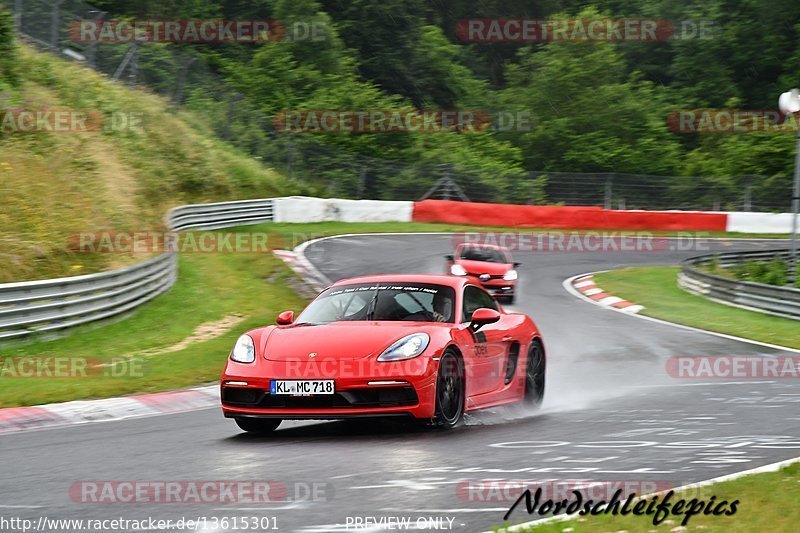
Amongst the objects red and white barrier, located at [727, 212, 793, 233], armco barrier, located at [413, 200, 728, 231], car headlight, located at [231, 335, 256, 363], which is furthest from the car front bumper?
red and white barrier, located at [727, 212, 793, 233]

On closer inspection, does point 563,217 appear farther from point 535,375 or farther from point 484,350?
point 484,350

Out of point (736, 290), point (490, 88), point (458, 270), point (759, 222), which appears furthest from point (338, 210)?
point (490, 88)

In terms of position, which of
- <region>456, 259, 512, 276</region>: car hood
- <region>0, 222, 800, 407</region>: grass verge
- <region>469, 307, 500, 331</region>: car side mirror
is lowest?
<region>0, 222, 800, 407</region>: grass verge

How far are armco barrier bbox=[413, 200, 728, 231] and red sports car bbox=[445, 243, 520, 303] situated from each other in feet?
53.4

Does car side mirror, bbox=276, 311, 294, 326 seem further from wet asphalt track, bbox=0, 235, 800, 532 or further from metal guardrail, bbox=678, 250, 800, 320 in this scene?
metal guardrail, bbox=678, 250, 800, 320

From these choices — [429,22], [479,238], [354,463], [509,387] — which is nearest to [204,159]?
[479,238]

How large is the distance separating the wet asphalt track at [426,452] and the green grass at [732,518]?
159 mm

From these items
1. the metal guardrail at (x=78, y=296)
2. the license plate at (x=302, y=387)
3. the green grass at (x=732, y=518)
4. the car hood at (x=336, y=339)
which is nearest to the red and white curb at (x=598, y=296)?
the metal guardrail at (x=78, y=296)

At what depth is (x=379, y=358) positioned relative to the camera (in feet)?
27.4

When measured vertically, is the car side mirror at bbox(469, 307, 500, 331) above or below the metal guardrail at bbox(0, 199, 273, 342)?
above

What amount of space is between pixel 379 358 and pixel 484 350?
144 centimetres

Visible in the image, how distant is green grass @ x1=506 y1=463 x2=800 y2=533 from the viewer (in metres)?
4.98

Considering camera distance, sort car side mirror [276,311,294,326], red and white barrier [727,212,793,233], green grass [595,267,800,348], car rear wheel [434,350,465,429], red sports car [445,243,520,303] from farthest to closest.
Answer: red and white barrier [727,212,793,233]
red sports car [445,243,520,303]
green grass [595,267,800,348]
car side mirror [276,311,294,326]
car rear wheel [434,350,465,429]

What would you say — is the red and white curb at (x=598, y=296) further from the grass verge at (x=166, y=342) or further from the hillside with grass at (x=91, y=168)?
the hillside with grass at (x=91, y=168)
